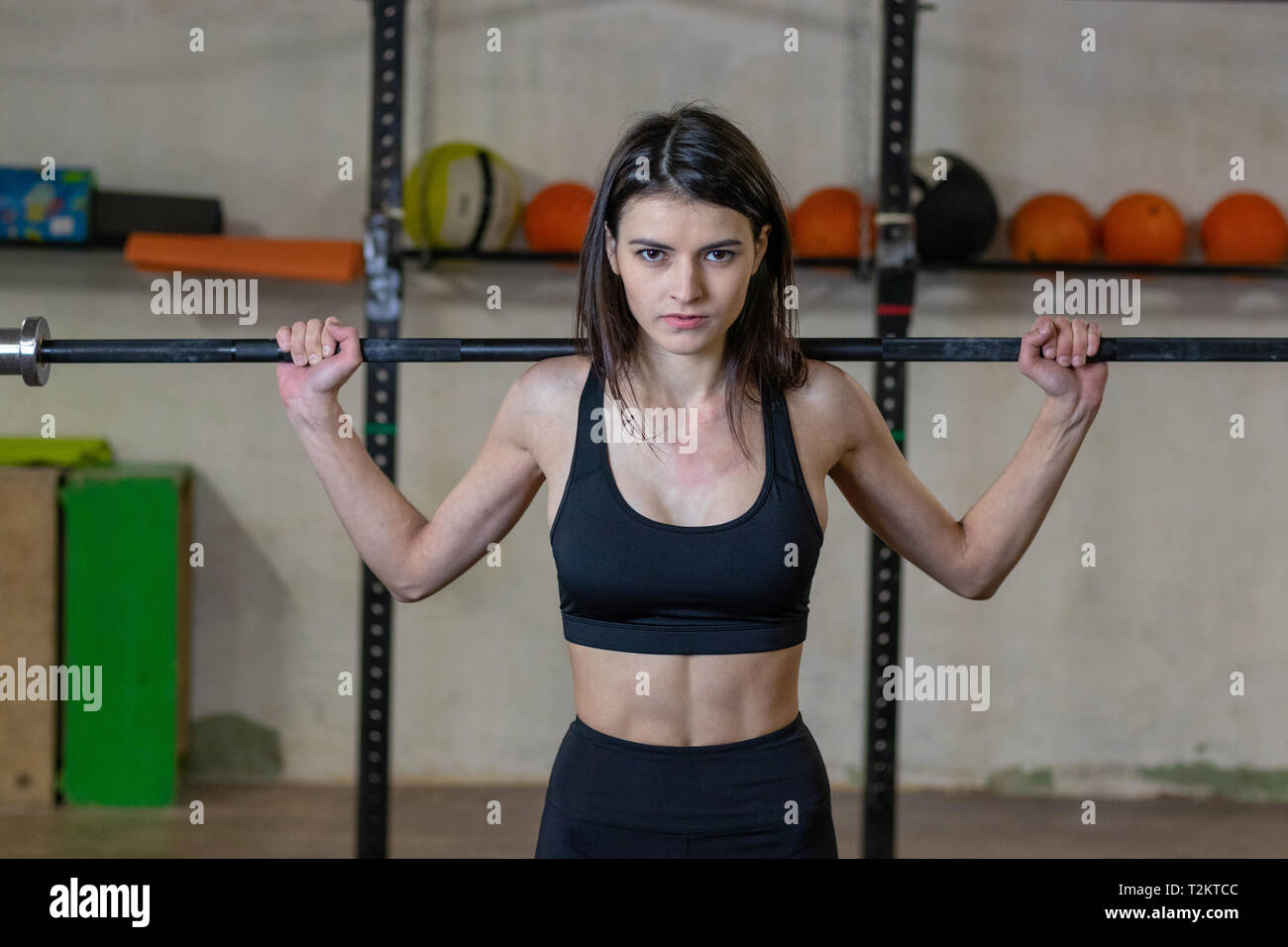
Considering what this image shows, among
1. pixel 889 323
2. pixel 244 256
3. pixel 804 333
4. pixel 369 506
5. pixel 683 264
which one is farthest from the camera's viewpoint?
pixel 804 333

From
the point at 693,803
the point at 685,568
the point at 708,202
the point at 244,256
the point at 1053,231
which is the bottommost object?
the point at 693,803

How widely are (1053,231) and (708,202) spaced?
290 cm

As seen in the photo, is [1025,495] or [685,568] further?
[1025,495]

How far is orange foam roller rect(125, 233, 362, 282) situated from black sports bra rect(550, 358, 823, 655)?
2690 millimetres

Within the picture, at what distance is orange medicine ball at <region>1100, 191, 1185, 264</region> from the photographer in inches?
156

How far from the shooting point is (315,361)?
5.65 ft

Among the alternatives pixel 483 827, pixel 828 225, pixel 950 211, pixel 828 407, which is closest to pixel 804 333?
pixel 828 225

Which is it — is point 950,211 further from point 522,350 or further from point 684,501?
point 684,501

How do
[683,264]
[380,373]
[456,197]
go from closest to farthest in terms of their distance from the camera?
[683,264]
[380,373]
[456,197]

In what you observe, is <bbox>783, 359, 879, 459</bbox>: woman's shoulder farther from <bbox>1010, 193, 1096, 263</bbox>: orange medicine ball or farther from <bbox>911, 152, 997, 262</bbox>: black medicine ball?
<bbox>1010, 193, 1096, 263</bbox>: orange medicine ball

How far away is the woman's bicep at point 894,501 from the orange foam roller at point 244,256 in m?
2.69

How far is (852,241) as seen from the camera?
155 inches

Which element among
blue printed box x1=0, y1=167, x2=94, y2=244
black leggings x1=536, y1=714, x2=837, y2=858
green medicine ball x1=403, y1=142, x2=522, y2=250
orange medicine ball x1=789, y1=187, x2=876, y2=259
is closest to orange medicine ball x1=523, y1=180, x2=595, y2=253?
green medicine ball x1=403, y1=142, x2=522, y2=250

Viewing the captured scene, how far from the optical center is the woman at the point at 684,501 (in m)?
1.46
